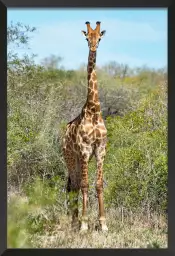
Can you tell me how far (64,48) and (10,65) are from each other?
9.42 feet

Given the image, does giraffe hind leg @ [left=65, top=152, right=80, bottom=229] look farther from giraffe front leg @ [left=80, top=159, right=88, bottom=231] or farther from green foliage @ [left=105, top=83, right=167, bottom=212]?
green foliage @ [left=105, top=83, right=167, bottom=212]

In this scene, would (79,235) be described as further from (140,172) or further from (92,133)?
(140,172)

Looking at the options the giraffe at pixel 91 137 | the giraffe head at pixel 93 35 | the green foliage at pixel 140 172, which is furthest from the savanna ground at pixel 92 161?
the giraffe head at pixel 93 35

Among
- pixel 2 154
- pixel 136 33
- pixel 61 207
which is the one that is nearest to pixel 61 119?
pixel 61 207

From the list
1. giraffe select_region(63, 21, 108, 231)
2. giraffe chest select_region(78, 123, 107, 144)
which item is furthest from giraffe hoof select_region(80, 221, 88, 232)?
giraffe chest select_region(78, 123, 107, 144)

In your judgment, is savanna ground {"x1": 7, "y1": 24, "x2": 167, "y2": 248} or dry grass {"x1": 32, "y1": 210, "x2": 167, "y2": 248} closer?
dry grass {"x1": 32, "y1": 210, "x2": 167, "y2": 248}

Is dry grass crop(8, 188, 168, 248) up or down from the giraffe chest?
down

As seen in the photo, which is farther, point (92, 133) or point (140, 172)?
point (140, 172)

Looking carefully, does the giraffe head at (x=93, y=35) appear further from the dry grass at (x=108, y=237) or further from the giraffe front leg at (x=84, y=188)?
the dry grass at (x=108, y=237)

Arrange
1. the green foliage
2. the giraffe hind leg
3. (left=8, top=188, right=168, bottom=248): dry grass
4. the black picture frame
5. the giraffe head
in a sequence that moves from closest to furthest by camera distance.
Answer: the black picture frame → (left=8, top=188, right=168, bottom=248): dry grass → the giraffe head → the giraffe hind leg → the green foliage

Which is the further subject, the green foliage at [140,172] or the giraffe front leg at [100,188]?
the green foliage at [140,172]

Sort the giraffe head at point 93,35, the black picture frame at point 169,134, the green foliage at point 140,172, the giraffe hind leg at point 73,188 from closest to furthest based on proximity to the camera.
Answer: the black picture frame at point 169,134 → the giraffe head at point 93,35 → the giraffe hind leg at point 73,188 → the green foliage at point 140,172

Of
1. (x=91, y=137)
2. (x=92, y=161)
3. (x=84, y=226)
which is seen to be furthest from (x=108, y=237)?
(x=92, y=161)

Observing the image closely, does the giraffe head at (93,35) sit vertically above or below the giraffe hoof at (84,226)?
above
